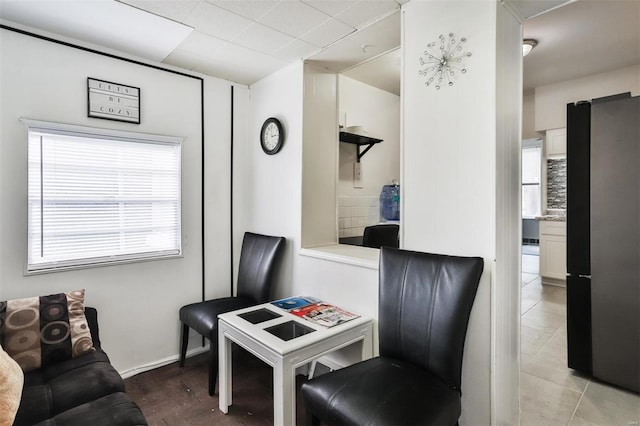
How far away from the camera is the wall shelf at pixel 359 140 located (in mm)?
3003

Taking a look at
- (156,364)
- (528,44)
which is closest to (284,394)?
(156,364)

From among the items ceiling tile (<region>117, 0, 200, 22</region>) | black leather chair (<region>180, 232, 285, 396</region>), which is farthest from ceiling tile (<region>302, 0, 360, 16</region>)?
black leather chair (<region>180, 232, 285, 396</region>)

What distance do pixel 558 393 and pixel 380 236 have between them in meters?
1.62

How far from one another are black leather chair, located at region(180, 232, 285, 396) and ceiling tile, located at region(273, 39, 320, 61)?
140cm

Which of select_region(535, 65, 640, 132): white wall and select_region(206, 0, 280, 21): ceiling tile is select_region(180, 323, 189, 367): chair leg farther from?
select_region(535, 65, 640, 132): white wall

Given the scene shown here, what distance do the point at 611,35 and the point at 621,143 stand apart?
1.67 meters

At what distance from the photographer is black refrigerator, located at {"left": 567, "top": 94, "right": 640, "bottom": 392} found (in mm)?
2158

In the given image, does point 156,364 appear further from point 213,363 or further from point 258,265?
point 258,265

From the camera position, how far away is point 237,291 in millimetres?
2850

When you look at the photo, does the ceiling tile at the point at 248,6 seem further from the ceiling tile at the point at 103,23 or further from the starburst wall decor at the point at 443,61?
the starburst wall decor at the point at 443,61

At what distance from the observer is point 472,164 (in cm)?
158

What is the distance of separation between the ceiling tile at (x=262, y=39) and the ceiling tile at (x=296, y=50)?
0.04m

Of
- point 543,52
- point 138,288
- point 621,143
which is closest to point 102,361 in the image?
point 138,288

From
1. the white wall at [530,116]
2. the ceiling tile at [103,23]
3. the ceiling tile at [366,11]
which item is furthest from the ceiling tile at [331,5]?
the white wall at [530,116]
